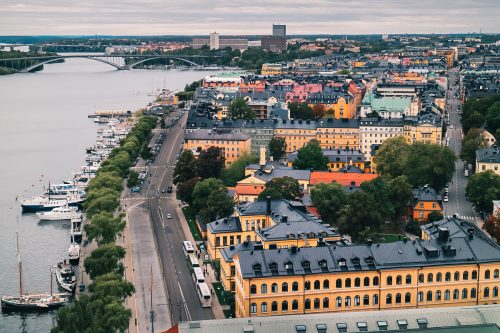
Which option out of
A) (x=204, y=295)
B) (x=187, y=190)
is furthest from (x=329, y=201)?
(x=204, y=295)

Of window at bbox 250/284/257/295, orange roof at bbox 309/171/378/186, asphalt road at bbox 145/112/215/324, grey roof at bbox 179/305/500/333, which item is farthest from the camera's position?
orange roof at bbox 309/171/378/186

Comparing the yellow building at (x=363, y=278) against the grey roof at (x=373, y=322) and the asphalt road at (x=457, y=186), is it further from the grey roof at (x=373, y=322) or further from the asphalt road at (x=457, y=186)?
the asphalt road at (x=457, y=186)

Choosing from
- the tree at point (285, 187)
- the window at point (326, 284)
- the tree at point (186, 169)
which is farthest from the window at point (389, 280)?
the tree at point (186, 169)

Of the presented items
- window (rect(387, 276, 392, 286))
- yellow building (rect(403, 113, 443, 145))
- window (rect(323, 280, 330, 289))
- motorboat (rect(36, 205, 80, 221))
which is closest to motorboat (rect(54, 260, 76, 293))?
motorboat (rect(36, 205, 80, 221))

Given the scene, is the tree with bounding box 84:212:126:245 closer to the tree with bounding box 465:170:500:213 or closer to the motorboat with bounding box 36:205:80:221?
the motorboat with bounding box 36:205:80:221

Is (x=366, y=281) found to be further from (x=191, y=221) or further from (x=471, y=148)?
(x=471, y=148)

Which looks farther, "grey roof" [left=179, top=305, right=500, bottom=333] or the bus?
the bus

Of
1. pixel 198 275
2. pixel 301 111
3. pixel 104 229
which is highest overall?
pixel 301 111
